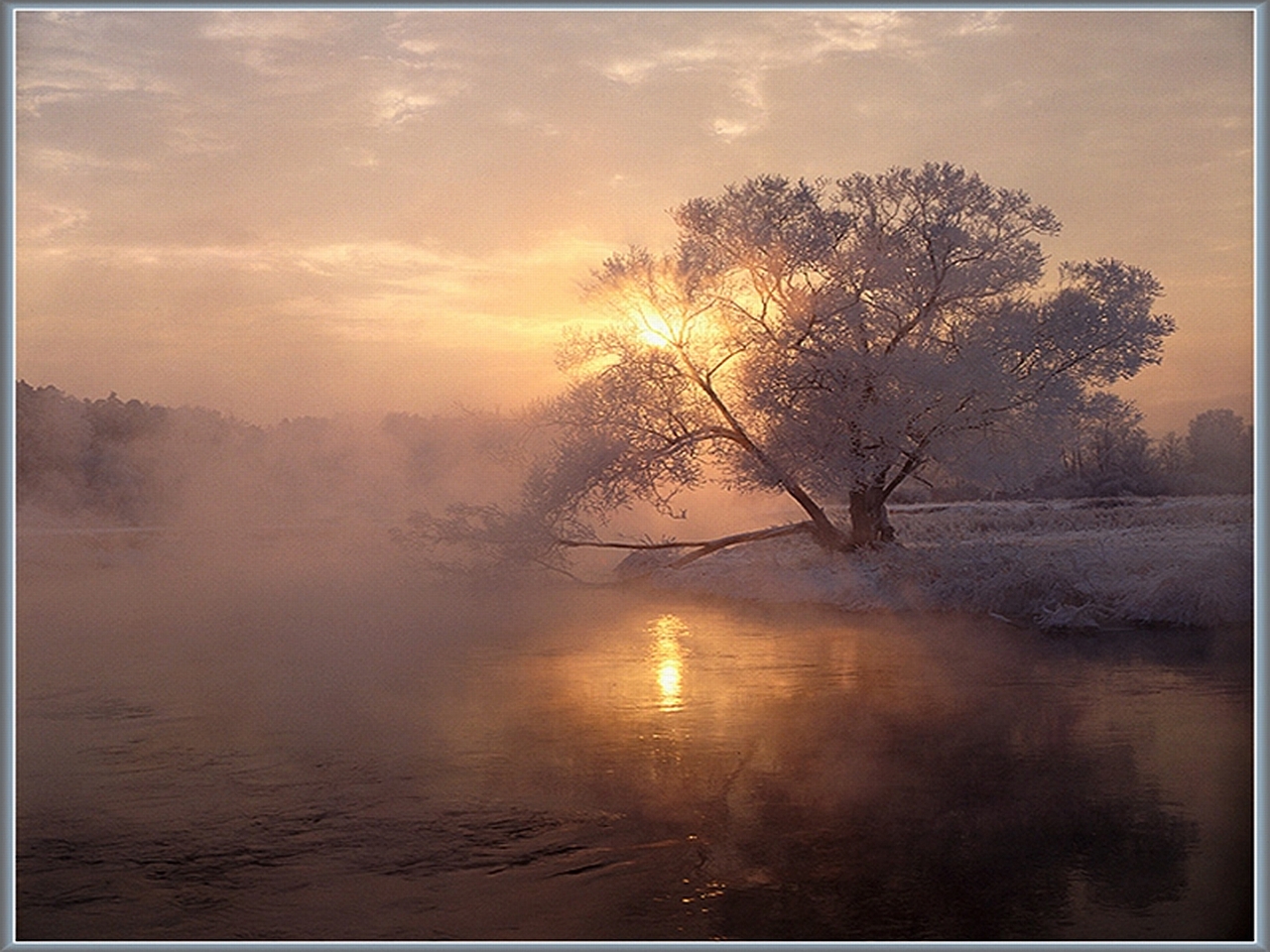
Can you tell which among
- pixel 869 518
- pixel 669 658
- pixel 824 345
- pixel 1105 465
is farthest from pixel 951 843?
pixel 1105 465

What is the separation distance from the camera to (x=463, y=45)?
479 cm

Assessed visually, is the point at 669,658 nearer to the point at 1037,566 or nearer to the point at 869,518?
the point at 1037,566

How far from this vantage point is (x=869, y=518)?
948cm

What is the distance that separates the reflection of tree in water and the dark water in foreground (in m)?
0.01

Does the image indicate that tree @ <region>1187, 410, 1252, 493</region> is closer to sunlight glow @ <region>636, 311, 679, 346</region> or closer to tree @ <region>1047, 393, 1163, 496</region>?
tree @ <region>1047, 393, 1163, 496</region>

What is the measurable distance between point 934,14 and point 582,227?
1900mm

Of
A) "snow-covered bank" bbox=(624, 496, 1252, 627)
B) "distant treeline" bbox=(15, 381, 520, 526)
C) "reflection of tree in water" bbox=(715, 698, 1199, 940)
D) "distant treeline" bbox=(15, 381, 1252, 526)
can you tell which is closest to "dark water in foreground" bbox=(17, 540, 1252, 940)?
"reflection of tree in water" bbox=(715, 698, 1199, 940)

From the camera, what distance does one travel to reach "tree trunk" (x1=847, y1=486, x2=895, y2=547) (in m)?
9.45

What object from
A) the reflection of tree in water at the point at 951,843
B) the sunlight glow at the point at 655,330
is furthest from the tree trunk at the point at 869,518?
the reflection of tree in water at the point at 951,843

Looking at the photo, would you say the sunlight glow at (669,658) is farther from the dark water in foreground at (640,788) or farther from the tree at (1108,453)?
the tree at (1108,453)

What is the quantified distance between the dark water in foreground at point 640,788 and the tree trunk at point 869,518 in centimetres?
228

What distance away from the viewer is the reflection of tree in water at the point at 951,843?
313 cm

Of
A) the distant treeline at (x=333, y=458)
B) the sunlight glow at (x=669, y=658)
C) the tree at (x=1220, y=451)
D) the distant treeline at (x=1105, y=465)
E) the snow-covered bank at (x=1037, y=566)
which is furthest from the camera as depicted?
→ the distant treeline at (x=333, y=458)

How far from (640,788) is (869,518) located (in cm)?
571
